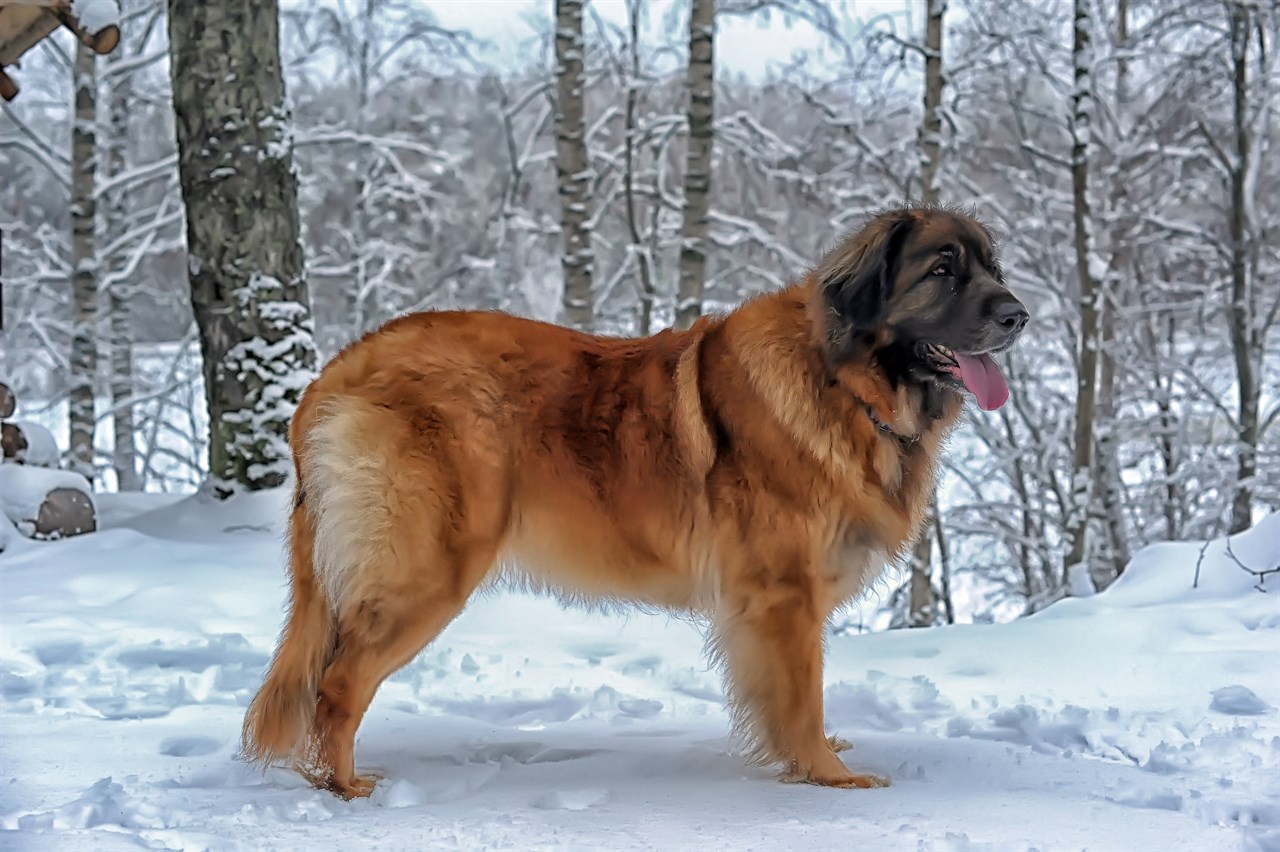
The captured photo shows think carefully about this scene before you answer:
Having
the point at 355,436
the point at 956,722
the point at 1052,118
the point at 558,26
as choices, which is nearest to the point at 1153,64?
the point at 1052,118

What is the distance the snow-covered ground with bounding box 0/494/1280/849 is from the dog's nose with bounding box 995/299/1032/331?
121 centimetres

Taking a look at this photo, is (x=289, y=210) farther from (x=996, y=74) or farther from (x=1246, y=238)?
(x=1246, y=238)

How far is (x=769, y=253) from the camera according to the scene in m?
14.4

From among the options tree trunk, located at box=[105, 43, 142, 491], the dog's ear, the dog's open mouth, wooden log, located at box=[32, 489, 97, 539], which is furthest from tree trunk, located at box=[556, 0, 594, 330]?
tree trunk, located at box=[105, 43, 142, 491]

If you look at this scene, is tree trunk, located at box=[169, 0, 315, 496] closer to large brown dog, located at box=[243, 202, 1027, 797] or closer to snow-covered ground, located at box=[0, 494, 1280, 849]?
snow-covered ground, located at box=[0, 494, 1280, 849]

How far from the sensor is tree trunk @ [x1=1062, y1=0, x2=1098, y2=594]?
32.3 feet

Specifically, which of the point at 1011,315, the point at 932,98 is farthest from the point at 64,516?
the point at 932,98

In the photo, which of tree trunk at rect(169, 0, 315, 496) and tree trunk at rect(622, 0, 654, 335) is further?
tree trunk at rect(622, 0, 654, 335)

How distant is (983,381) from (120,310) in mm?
14401

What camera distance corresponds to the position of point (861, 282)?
3266 mm

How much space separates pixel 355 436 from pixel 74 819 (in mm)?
1140

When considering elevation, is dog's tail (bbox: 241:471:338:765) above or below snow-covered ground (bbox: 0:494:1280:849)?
above

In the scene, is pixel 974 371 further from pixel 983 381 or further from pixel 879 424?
pixel 879 424

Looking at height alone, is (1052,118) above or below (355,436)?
above
